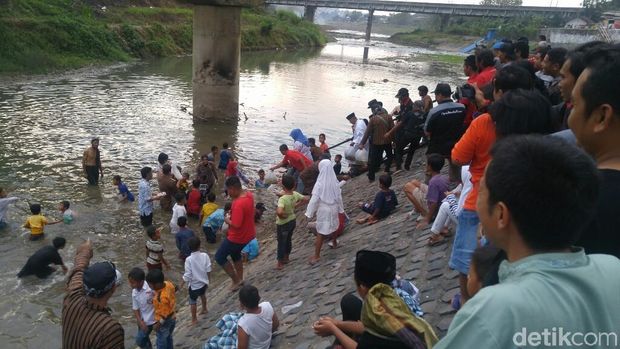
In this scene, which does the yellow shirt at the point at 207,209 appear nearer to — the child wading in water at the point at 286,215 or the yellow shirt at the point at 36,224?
the child wading in water at the point at 286,215

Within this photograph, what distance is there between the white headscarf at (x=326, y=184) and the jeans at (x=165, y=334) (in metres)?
2.56

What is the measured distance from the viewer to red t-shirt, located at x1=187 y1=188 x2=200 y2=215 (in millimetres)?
10414

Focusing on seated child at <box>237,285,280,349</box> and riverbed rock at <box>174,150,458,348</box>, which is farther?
riverbed rock at <box>174,150,458,348</box>

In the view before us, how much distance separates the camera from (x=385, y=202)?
814cm

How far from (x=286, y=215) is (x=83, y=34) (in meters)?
32.1

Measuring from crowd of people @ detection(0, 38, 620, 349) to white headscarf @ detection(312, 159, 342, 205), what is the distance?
0.02 meters

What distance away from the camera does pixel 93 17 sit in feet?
128

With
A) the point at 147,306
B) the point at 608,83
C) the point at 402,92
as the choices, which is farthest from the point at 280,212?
the point at 608,83

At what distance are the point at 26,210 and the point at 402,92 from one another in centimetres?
803

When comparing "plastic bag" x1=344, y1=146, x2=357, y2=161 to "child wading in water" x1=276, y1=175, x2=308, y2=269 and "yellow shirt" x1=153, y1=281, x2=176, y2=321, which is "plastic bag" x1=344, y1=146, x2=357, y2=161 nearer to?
"child wading in water" x1=276, y1=175, x2=308, y2=269

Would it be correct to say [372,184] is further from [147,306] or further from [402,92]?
[147,306]

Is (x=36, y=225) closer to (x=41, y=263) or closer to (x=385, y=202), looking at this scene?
(x=41, y=263)

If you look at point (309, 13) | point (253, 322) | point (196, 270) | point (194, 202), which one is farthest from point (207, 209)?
point (309, 13)

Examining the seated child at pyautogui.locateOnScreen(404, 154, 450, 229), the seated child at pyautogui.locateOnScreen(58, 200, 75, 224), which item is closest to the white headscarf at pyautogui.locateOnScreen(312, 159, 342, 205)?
the seated child at pyautogui.locateOnScreen(404, 154, 450, 229)
